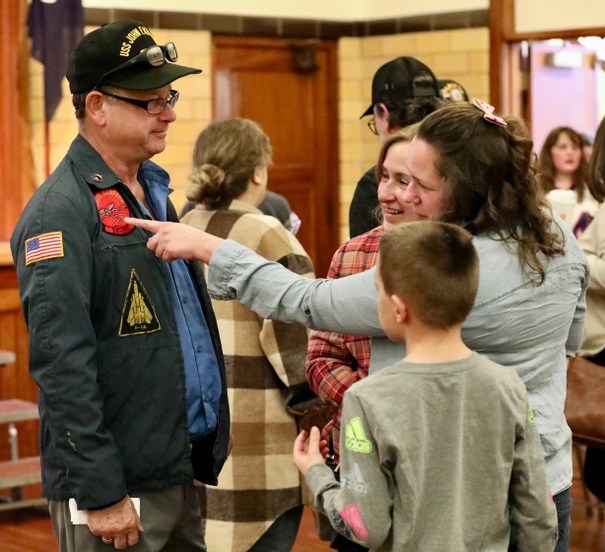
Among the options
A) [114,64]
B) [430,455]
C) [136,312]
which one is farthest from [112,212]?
[430,455]

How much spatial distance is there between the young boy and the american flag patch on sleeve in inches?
26.7

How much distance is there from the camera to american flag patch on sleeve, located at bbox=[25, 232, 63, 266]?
2.21m

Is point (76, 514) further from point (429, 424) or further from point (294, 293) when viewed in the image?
point (429, 424)

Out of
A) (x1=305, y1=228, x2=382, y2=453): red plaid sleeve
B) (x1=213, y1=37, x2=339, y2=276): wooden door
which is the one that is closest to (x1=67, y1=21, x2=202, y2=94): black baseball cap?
(x1=305, y1=228, x2=382, y2=453): red plaid sleeve

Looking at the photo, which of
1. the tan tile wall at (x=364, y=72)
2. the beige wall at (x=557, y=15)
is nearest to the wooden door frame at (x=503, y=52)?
the beige wall at (x=557, y=15)

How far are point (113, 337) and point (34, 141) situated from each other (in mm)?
4114

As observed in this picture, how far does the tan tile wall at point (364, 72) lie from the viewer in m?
7.48

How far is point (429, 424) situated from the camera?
1.88 meters

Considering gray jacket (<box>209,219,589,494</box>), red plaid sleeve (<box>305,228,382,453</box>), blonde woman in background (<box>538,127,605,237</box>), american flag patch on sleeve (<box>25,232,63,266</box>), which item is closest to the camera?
gray jacket (<box>209,219,589,494</box>)

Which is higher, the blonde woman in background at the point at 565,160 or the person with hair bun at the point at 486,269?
the blonde woman in background at the point at 565,160

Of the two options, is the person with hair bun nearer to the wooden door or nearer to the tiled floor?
the tiled floor

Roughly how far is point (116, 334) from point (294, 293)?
15.7 inches

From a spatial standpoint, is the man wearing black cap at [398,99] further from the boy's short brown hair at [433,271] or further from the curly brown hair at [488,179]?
the boy's short brown hair at [433,271]

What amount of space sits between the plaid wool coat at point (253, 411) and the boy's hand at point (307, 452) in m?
1.26
